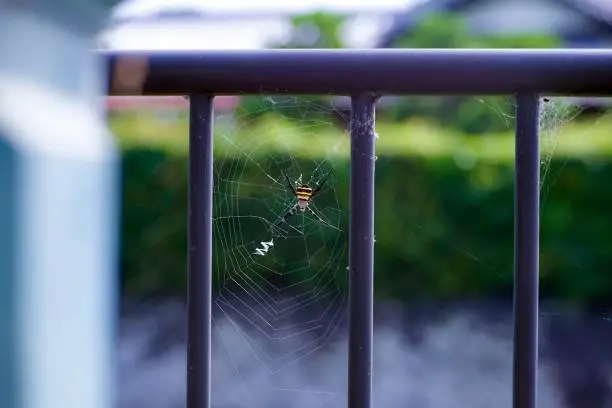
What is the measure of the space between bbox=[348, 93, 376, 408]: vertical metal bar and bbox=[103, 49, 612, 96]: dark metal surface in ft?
0.15

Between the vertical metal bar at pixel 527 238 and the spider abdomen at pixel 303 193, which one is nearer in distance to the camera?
the vertical metal bar at pixel 527 238

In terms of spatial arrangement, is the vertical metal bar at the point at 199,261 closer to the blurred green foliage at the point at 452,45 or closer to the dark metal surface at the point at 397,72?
the dark metal surface at the point at 397,72

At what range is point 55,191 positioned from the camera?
3.61 ft

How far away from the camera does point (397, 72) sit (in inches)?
41.9

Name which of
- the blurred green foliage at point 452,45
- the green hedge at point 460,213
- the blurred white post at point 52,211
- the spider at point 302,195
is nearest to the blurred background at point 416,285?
the green hedge at point 460,213

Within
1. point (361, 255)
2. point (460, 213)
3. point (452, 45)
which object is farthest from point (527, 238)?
point (452, 45)

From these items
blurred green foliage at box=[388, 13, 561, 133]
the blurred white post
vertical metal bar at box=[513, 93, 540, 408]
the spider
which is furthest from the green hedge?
vertical metal bar at box=[513, 93, 540, 408]

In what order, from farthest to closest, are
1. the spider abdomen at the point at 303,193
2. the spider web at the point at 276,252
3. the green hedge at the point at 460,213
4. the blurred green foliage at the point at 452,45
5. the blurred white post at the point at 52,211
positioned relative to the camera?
the blurred green foliage at the point at 452,45 → the green hedge at the point at 460,213 → the spider web at the point at 276,252 → the spider abdomen at the point at 303,193 → the blurred white post at the point at 52,211

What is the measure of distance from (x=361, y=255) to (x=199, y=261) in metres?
0.24

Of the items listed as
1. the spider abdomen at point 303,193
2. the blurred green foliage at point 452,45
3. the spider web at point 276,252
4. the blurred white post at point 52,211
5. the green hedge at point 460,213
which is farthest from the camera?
the blurred green foliage at point 452,45

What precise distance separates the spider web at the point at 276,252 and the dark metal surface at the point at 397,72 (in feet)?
1.79

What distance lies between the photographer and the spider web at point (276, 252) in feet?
7.61

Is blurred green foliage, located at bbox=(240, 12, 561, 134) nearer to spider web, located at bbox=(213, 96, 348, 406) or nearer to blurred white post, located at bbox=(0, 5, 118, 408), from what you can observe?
spider web, located at bbox=(213, 96, 348, 406)

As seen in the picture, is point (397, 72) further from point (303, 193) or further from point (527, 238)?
point (303, 193)
